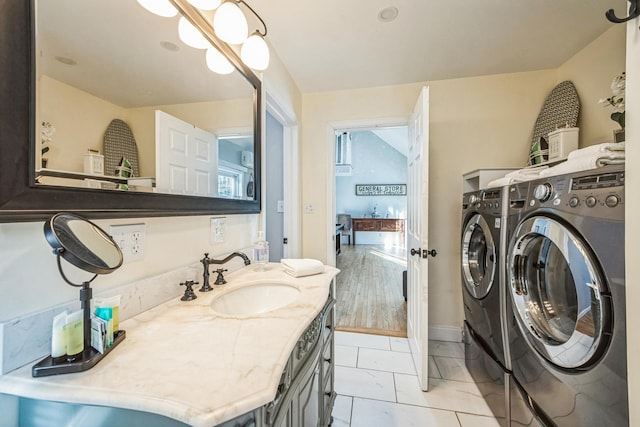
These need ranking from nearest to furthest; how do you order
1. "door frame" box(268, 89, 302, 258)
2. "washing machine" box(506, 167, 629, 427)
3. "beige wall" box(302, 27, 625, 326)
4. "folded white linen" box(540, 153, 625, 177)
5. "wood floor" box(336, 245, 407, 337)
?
1. "washing machine" box(506, 167, 629, 427)
2. "folded white linen" box(540, 153, 625, 177)
3. "beige wall" box(302, 27, 625, 326)
4. "door frame" box(268, 89, 302, 258)
5. "wood floor" box(336, 245, 407, 337)

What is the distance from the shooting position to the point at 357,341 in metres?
2.17

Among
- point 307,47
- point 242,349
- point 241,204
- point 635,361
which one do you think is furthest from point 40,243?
point 307,47

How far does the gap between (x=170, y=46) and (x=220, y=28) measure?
0.71 ft

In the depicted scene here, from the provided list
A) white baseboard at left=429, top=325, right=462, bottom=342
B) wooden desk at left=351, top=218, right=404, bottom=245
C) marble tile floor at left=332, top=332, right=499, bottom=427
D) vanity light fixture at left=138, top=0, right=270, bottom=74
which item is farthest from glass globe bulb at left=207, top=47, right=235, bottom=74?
wooden desk at left=351, top=218, right=404, bottom=245

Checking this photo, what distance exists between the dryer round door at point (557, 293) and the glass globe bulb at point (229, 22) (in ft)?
4.80

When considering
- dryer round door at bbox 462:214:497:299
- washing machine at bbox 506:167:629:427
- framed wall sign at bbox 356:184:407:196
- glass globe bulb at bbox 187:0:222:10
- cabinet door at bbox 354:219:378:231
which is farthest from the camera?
framed wall sign at bbox 356:184:407:196

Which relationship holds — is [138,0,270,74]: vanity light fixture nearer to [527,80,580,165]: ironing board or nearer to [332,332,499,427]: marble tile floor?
[332,332,499,427]: marble tile floor

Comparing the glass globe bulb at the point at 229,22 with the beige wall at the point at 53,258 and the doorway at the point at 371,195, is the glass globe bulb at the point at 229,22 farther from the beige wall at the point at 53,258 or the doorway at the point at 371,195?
the doorway at the point at 371,195

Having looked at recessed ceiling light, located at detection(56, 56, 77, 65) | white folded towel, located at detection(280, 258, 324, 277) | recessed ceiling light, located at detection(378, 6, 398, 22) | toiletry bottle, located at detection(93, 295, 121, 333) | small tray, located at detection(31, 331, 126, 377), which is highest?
recessed ceiling light, located at detection(378, 6, 398, 22)

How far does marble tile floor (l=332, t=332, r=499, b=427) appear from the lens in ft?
4.54

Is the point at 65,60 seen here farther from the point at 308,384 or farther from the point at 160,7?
the point at 308,384

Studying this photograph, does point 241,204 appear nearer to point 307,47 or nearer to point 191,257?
point 191,257

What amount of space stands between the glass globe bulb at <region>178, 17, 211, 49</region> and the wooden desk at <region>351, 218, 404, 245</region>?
254 inches

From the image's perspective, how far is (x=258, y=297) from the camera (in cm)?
115
